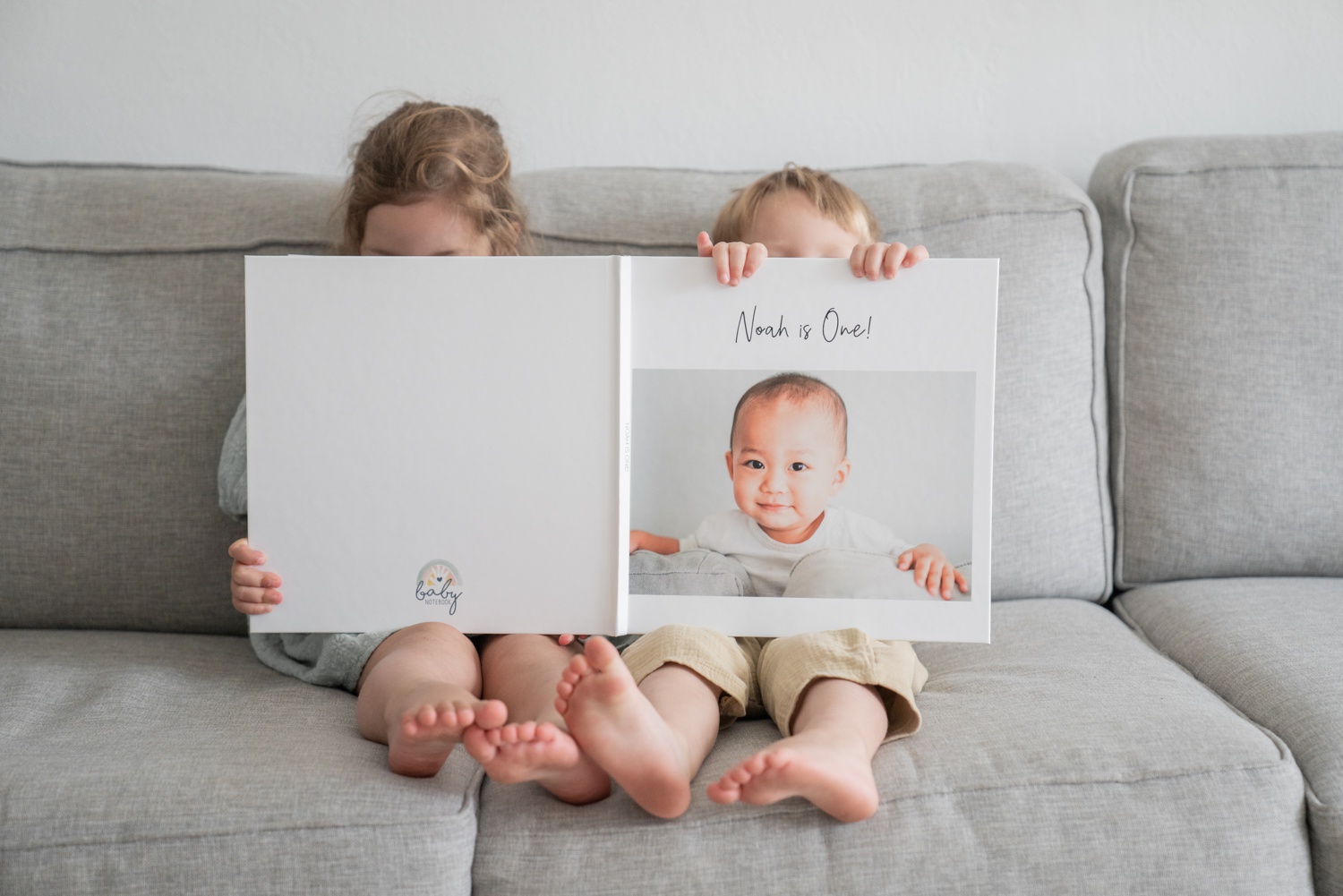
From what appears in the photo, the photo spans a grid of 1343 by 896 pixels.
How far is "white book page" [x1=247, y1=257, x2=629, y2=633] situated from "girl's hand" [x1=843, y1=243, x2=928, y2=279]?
0.77 feet

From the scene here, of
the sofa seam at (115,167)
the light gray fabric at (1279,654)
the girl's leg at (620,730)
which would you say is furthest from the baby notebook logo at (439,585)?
the light gray fabric at (1279,654)

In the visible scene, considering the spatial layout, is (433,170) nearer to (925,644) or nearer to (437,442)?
(437,442)

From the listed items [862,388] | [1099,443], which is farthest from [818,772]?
[1099,443]

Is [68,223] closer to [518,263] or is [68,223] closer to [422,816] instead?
[518,263]

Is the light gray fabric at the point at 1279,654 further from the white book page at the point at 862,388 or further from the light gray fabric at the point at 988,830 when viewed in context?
the white book page at the point at 862,388

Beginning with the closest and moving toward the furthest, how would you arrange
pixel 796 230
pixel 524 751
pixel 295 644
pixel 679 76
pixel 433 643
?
pixel 524 751 < pixel 433 643 < pixel 295 644 < pixel 796 230 < pixel 679 76

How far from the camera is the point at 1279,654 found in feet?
3.08

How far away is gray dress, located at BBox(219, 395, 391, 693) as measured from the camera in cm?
94

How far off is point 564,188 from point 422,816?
0.82 meters

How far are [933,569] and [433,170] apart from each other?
68 centimetres

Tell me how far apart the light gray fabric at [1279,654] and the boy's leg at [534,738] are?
0.57 meters

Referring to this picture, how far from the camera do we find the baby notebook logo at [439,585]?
3.04 feet

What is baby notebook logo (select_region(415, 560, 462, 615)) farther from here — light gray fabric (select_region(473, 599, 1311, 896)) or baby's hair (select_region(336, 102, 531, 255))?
baby's hair (select_region(336, 102, 531, 255))

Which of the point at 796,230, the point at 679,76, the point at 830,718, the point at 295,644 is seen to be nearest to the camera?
the point at 830,718
